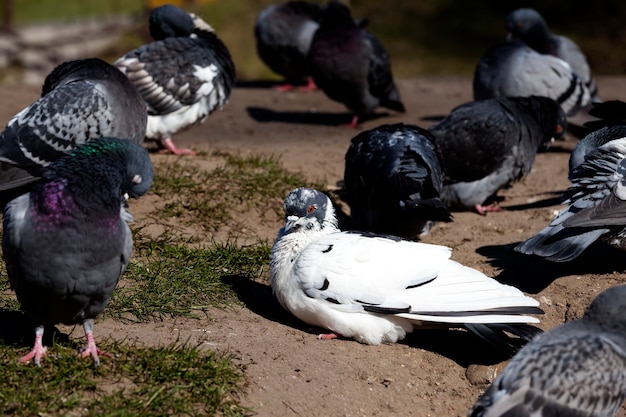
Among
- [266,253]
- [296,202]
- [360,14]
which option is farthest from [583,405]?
[360,14]

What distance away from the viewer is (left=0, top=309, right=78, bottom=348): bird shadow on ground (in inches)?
159

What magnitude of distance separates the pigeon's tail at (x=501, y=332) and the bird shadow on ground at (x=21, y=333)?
1.90 metres

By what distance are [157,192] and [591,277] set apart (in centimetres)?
295

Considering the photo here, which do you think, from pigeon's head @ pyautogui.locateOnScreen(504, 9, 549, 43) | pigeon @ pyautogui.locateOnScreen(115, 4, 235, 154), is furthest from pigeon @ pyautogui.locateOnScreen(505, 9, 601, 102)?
pigeon @ pyautogui.locateOnScreen(115, 4, 235, 154)

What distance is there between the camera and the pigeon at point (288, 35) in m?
Result: 11.3

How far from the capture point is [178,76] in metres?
7.25

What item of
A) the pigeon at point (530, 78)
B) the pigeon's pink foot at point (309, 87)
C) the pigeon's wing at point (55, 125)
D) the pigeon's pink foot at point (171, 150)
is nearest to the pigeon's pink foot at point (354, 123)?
the pigeon at point (530, 78)

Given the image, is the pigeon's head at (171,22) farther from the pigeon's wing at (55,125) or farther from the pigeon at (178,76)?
the pigeon's wing at (55,125)

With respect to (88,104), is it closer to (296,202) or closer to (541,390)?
(296,202)

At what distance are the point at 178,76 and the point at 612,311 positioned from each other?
4.50 meters

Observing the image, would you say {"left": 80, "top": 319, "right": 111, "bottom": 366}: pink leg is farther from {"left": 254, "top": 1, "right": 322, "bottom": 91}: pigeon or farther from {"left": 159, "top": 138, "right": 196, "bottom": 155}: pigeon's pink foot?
{"left": 254, "top": 1, "right": 322, "bottom": 91}: pigeon

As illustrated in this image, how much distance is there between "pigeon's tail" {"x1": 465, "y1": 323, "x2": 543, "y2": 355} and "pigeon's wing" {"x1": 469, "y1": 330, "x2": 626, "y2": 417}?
32.2 inches

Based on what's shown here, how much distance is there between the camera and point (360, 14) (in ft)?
61.4

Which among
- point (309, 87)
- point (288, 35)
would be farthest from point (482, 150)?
point (309, 87)
